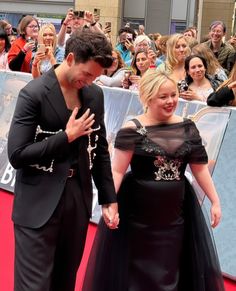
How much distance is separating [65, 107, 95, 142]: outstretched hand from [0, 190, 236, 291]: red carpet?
5.84ft

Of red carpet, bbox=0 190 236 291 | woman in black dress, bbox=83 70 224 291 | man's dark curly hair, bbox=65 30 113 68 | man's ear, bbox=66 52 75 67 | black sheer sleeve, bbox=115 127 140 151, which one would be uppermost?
man's dark curly hair, bbox=65 30 113 68

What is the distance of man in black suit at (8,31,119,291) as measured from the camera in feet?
8.25

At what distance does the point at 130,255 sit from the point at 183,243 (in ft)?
1.14

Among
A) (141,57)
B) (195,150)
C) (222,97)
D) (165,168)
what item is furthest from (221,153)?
(141,57)

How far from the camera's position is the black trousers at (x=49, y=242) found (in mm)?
2656

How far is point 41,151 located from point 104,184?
1.76 ft

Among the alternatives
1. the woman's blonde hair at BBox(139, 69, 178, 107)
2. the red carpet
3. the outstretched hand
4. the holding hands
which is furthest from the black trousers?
the red carpet

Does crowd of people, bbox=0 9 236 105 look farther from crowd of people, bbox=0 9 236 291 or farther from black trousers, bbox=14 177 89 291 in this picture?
black trousers, bbox=14 177 89 291

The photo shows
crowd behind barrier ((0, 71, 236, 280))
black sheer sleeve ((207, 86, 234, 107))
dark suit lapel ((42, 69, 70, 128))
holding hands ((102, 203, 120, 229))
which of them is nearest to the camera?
dark suit lapel ((42, 69, 70, 128))

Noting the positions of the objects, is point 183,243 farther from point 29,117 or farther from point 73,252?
point 29,117

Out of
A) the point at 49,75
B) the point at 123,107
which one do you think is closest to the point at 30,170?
the point at 49,75

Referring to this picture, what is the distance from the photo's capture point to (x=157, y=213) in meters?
3.31

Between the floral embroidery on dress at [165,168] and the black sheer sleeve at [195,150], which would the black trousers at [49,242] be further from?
the black sheer sleeve at [195,150]

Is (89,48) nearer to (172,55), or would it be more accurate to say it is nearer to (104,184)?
(104,184)
